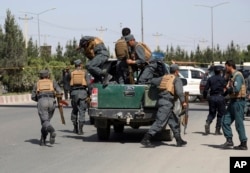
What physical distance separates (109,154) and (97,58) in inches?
114

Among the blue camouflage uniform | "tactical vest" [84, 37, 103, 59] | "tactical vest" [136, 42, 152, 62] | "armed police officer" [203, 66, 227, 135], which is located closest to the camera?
the blue camouflage uniform

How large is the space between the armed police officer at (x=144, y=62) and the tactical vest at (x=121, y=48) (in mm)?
115

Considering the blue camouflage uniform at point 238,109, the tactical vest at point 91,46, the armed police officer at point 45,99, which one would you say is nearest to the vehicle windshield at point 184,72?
the tactical vest at point 91,46

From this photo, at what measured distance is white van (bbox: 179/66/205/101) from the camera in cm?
2821

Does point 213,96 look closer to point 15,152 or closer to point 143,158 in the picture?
point 143,158

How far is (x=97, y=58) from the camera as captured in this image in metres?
12.6

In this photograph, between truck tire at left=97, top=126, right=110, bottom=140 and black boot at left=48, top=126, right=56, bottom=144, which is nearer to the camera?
black boot at left=48, top=126, right=56, bottom=144

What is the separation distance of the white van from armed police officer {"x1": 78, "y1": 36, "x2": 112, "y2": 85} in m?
15.3

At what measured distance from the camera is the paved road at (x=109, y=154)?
8.97m

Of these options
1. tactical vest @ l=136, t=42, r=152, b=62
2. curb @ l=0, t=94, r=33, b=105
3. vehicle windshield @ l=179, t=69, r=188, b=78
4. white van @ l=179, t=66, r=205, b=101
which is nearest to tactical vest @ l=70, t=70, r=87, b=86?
tactical vest @ l=136, t=42, r=152, b=62

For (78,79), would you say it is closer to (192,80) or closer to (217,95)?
(217,95)

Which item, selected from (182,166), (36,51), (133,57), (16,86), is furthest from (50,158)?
(36,51)

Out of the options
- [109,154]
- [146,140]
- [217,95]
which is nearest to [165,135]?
[146,140]

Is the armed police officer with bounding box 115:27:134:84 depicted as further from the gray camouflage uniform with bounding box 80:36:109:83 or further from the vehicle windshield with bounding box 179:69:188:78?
the vehicle windshield with bounding box 179:69:188:78
